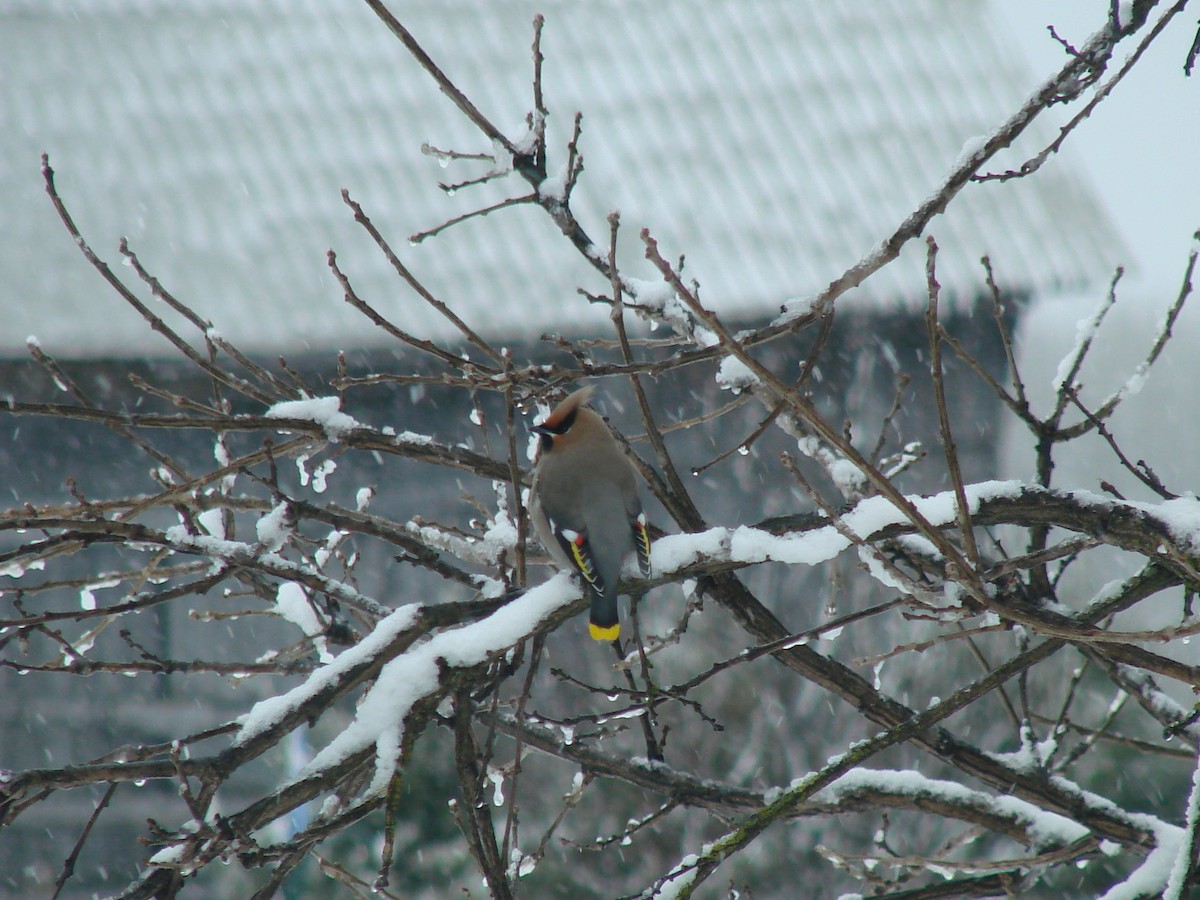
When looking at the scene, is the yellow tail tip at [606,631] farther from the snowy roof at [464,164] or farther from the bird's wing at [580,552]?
the snowy roof at [464,164]

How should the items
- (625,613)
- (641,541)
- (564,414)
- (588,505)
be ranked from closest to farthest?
(641,541) < (588,505) < (564,414) < (625,613)

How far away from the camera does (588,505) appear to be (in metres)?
3.41

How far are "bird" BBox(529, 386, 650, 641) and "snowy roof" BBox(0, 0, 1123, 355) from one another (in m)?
3.61

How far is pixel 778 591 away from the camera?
7727 millimetres

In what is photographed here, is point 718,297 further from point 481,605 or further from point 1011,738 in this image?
point 481,605

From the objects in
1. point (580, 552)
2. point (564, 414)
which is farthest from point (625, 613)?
point (580, 552)

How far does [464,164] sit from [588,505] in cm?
531

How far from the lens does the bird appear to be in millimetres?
3074

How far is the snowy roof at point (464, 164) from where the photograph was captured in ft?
24.2

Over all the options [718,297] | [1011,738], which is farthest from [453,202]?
[1011,738]

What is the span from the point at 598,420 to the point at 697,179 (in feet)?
16.5

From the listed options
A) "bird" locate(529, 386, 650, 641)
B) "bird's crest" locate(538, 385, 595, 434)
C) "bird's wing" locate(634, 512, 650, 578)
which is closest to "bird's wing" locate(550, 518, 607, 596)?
"bird" locate(529, 386, 650, 641)

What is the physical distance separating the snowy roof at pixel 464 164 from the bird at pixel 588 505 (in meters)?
A: 3.61

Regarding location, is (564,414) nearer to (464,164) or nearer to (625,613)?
(625,613)
